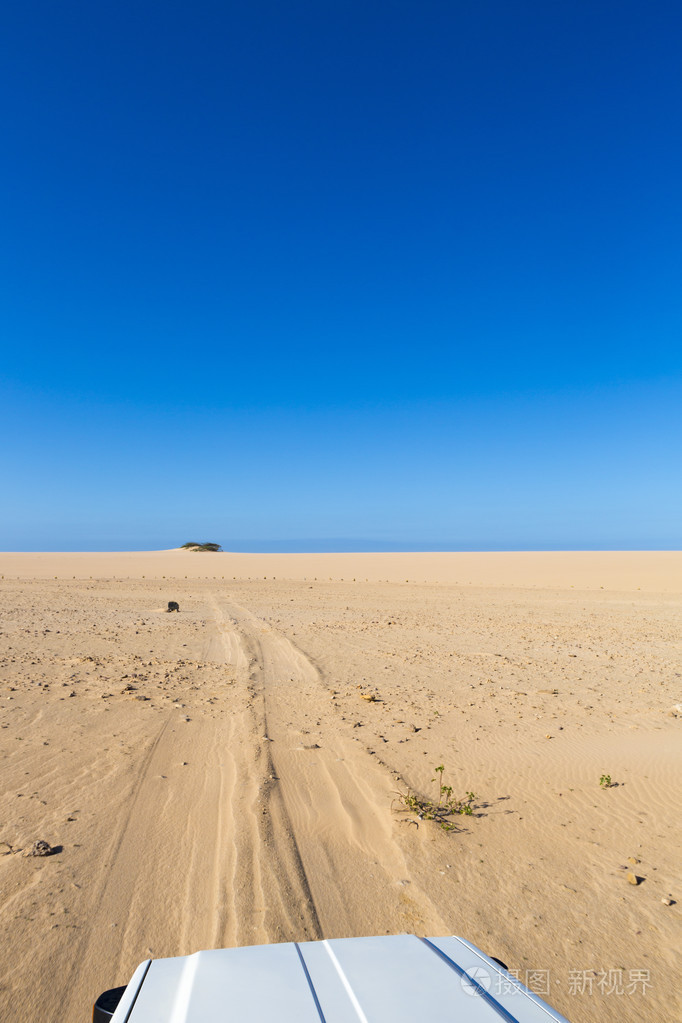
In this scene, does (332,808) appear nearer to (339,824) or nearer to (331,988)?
(339,824)

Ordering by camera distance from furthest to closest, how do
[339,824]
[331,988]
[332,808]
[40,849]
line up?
[332,808], [339,824], [40,849], [331,988]

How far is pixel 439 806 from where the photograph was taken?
5.46m

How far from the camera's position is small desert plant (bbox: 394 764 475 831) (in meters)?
5.21

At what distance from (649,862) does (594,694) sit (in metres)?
5.43

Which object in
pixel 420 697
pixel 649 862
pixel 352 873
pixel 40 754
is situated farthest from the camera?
pixel 420 697

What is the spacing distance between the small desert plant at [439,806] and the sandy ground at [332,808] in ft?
0.32

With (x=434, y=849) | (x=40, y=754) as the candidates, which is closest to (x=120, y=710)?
(x=40, y=754)

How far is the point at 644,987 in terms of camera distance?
3.31 m

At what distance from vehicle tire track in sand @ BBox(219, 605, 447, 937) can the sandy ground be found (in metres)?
0.02

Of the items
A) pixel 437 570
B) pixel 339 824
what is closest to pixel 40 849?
pixel 339 824

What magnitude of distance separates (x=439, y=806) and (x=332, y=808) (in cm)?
105

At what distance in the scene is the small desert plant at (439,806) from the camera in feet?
17.1

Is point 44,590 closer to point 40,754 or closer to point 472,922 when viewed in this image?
point 40,754

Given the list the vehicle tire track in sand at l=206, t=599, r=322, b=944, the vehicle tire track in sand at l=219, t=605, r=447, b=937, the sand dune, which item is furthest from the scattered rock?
the sand dune
